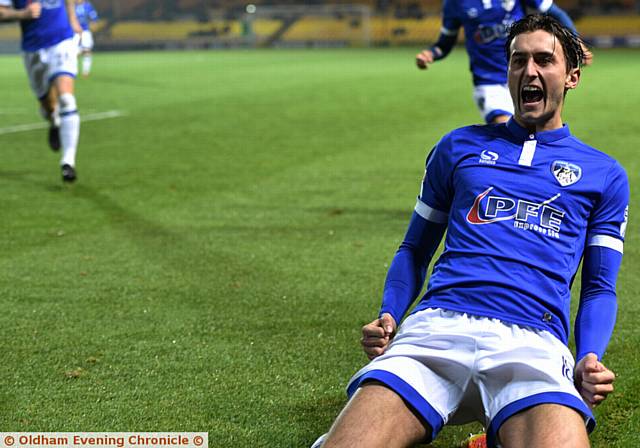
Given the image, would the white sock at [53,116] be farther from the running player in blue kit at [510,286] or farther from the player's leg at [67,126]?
Result: the running player in blue kit at [510,286]

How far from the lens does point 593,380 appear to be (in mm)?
2510

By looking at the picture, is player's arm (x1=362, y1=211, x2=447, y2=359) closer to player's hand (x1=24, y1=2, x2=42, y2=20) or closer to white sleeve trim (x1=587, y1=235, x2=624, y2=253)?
white sleeve trim (x1=587, y1=235, x2=624, y2=253)

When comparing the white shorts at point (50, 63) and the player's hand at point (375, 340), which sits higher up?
the player's hand at point (375, 340)

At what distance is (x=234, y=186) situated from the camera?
858cm

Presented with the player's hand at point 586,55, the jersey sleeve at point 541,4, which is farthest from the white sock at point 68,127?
the player's hand at point 586,55

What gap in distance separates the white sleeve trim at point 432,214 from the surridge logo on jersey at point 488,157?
21 centimetres

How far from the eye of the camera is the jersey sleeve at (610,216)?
9.49ft

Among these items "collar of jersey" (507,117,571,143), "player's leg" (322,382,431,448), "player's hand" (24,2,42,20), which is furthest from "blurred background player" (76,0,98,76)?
"player's leg" (322,382,431,448)

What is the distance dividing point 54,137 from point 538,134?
7499 millimetres

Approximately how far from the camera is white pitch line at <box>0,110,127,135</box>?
510 inches

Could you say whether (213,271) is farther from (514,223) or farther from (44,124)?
(44,124)

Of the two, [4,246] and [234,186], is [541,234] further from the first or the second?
[234,186]

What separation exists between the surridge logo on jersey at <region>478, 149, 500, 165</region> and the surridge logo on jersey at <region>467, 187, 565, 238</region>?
131 mm

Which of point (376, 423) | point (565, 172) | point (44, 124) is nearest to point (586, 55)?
point (565, 172)
